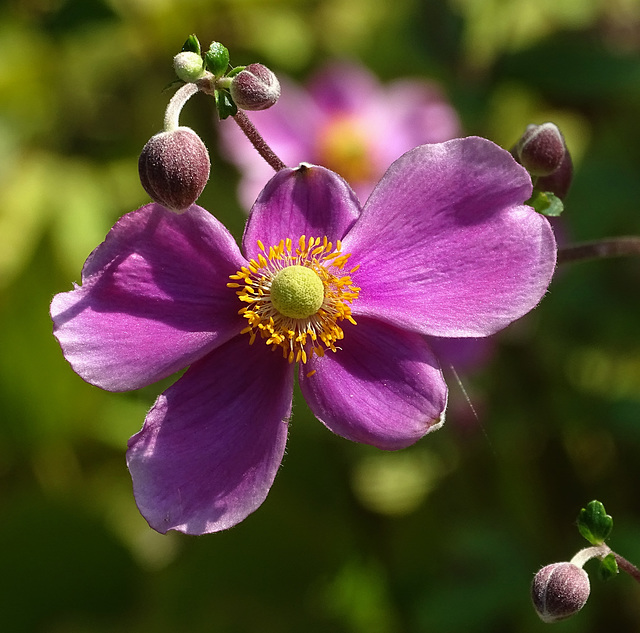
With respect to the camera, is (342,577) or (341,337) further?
(342,577)

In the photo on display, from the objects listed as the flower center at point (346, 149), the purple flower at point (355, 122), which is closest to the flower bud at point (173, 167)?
the purple flower at point (355, 122)

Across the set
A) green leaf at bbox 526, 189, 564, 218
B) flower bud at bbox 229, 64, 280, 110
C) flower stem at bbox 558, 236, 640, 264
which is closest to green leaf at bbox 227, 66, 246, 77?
flower bud at bbox 229, 64, 280, 110

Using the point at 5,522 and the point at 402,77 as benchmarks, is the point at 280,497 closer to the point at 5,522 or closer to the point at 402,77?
the point at 5,522

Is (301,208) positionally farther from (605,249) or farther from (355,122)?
(355,122)

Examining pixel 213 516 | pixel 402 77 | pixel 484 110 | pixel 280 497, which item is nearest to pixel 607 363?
pixel 484 110

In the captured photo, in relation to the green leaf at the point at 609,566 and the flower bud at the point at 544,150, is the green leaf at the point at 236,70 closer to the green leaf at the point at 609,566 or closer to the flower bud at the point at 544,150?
the flower bud at the point at 544,150

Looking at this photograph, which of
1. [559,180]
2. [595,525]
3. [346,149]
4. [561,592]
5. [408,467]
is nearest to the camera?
[561,592]

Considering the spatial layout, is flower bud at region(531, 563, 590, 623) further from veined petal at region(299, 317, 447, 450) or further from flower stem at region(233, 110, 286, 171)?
flower stem at region(233, 110, 286, 171)

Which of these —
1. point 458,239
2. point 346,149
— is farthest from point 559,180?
point 346,149
